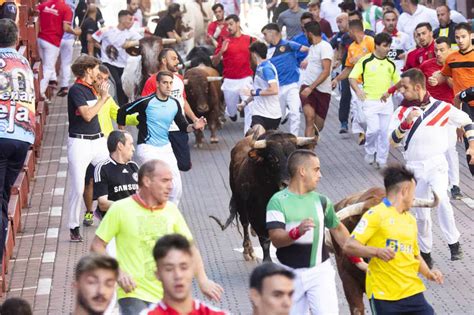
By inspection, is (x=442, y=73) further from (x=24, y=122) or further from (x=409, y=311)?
(x=409, y=311)

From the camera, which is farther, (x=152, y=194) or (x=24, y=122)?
(x=24, y=122)

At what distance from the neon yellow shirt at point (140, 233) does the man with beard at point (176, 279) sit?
2.16 meters

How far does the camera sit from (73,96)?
53.5 ft

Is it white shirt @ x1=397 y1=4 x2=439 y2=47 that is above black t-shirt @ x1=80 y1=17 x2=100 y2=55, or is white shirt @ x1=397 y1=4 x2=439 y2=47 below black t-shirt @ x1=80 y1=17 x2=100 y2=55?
below

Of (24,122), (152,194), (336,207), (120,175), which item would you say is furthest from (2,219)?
(152,194)

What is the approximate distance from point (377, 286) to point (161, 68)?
775 cm

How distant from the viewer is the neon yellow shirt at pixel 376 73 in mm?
20031

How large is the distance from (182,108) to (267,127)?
4.11 metres

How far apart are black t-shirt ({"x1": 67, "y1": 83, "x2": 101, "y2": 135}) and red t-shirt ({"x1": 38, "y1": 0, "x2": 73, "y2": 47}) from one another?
32.1 ft

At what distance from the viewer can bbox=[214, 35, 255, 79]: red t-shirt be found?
23.8 metres

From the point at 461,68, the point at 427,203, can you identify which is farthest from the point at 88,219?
the point at 427,203

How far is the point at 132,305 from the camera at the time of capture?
10.2 metres

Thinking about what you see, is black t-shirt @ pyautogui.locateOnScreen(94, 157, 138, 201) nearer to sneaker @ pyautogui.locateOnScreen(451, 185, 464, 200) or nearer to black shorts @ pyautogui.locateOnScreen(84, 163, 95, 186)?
black shorts @ pyautogui.locateOnScreen(84, 163, 95, 186)

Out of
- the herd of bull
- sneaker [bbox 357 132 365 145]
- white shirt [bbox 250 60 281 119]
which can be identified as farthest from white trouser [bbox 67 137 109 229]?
sneaker [bbox 357 132 365 145]
